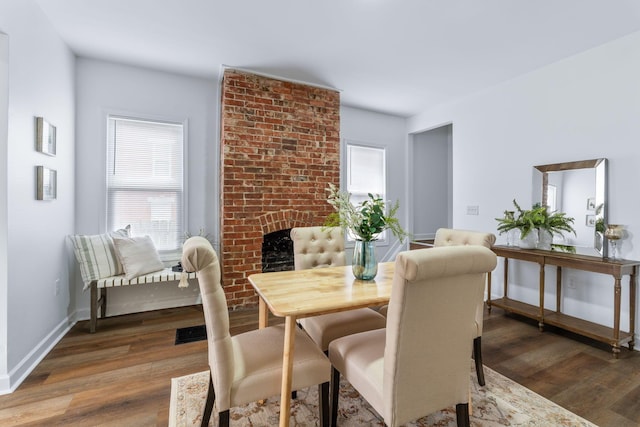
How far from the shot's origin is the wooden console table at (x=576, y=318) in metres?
2.47

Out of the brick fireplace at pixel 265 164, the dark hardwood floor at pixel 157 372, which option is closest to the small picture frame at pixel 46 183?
the dark hardwood floor at pixel 157 372

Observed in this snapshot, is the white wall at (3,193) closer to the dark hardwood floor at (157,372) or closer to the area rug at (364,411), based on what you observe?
the dark hardwood floor at (157,372)

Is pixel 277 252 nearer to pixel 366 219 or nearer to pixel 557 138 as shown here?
pixel 366 219

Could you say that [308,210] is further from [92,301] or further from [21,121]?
[21,121]

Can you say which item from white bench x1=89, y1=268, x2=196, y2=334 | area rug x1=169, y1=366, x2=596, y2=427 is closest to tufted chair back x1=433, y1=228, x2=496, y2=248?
area rug x1=169, y1=366, x2=596, y2=427

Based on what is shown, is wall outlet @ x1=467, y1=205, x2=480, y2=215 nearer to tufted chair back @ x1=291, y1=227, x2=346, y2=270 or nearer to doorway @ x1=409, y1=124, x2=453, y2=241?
doorway @ x1=409, y1=124, x2=453, y2=241

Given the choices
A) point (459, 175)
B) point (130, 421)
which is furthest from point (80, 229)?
point (459, 175)

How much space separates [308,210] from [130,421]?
8.81 feet

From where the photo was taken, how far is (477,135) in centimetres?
409

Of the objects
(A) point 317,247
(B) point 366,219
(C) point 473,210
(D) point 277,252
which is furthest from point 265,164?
(C) point 473,210

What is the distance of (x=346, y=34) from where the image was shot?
2.75 meters

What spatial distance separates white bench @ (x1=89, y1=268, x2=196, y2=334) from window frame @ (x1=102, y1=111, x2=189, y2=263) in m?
0.29

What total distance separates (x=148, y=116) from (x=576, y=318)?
4.93m

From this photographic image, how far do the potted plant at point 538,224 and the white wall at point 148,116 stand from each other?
11.4 ft
